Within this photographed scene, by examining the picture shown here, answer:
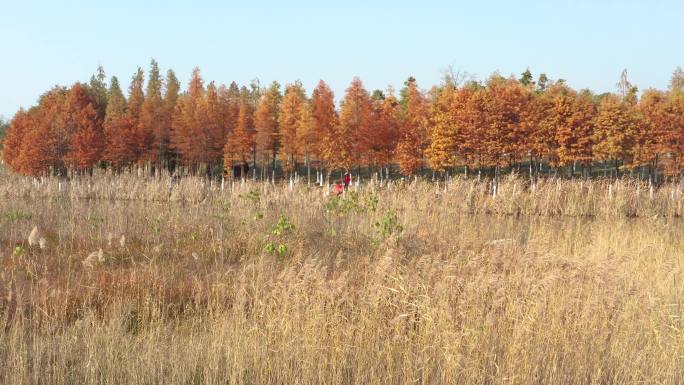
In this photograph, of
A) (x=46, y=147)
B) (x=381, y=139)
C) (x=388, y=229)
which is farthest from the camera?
(x=381, y=139)

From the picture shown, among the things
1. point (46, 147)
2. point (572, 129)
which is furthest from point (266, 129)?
point (572, 129)

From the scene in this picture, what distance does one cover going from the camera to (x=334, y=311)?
5.53 meters

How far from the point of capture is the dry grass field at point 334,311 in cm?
441

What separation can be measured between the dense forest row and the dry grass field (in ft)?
91.8

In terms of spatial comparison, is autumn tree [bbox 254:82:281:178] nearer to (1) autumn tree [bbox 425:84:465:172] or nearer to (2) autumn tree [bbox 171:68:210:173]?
(2) autumn tree [bbox 171:68:210:173]

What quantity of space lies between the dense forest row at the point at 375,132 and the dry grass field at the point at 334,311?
91.8 feet

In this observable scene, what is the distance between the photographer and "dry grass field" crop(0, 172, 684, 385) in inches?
174

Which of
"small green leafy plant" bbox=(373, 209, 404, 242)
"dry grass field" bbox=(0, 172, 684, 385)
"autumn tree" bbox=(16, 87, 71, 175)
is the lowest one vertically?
"dry grass field" bbox=(0, 172, 684, 385)

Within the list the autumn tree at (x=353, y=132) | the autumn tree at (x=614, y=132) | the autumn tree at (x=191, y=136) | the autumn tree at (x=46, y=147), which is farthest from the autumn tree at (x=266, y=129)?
the autumn tree at (x=614, y=132)

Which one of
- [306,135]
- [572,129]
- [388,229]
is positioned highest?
[572,129]

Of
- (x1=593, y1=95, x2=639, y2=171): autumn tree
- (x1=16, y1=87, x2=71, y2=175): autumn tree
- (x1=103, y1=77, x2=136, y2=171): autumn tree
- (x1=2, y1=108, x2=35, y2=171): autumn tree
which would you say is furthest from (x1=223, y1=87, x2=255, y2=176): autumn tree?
(x1=593, y1=95, x2=639, y2=171): autumn tree

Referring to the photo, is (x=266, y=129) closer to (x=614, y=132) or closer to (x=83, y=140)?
(x=83, y=140)

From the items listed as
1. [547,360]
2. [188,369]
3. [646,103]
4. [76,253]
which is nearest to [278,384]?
[188,369]

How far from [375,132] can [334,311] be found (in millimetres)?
37689
